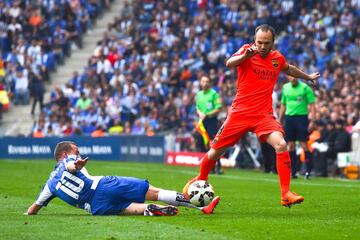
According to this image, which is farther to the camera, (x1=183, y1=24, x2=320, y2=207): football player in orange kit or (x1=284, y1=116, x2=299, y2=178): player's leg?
(x1=284, y1=116, x2=299, y2=178): player's leg

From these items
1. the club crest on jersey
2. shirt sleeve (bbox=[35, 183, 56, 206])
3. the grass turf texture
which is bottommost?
the grass turf texture

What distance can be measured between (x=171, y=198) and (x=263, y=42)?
7.78 feet

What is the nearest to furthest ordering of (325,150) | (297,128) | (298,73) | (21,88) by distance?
(298,73) → (297,128) → (325,150) → (21,88)

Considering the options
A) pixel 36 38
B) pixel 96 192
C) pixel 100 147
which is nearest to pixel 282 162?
pixel 96 192

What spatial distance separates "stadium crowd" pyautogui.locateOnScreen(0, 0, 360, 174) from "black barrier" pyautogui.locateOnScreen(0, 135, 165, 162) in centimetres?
108

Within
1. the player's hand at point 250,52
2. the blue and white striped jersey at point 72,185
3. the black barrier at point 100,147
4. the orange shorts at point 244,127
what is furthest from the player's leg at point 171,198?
the black barrier at point 100,147

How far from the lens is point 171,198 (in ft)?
44.3

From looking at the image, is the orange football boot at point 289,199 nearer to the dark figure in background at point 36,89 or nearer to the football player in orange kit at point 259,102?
the football player in orange kit at point 259,102

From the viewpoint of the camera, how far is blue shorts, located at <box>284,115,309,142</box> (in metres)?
22.4

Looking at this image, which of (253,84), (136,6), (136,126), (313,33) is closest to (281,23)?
(313,33)

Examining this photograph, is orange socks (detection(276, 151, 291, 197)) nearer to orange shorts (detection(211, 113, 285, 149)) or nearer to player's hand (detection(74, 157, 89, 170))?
orange shorts (detection(211, 113, 285, 149))

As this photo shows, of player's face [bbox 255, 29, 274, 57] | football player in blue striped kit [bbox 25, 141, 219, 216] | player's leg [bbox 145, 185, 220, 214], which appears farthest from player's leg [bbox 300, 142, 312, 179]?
football player in blue striped kit [bbox 25, 141, 219, 216]

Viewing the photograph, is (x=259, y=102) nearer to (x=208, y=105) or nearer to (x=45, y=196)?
(x=45, y=196)

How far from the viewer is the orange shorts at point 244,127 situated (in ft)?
45.8
